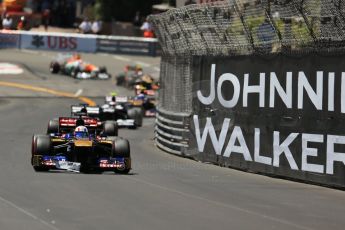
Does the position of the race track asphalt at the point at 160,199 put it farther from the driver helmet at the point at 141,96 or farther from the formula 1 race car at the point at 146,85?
the formula 1 race car at the point at 146,85

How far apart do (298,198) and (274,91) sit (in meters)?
3.53

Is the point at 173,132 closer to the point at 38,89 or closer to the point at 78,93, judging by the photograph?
the point at 78,93

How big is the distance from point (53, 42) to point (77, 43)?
1.31 meters

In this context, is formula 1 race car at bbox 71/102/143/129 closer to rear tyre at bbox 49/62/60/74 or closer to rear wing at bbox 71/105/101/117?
rear wing at bbox 71/105/101/117

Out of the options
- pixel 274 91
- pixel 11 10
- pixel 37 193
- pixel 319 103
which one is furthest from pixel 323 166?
pixel 11 10

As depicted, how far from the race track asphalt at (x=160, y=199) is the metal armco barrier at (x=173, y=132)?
44cm

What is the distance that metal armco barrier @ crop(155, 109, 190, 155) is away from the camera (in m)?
20.2

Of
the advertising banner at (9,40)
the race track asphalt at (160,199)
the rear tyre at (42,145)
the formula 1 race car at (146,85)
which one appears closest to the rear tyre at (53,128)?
the race track asphalt at (160,199)

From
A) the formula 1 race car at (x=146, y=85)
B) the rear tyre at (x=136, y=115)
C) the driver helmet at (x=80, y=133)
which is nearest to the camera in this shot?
the driver helmet at (x=80, y=133)

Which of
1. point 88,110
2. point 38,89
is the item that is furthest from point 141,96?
point 38,89

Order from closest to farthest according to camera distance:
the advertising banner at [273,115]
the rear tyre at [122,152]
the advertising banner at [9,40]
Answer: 1. the advertising banner at [273,115]
2. the rear tyre at [122,152]
3. the advertising banner at [9,40]

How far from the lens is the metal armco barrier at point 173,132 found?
2022cm

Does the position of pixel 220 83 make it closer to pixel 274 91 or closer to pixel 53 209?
pixel 274 91

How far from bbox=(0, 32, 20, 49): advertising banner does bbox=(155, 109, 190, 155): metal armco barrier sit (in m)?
27.3
